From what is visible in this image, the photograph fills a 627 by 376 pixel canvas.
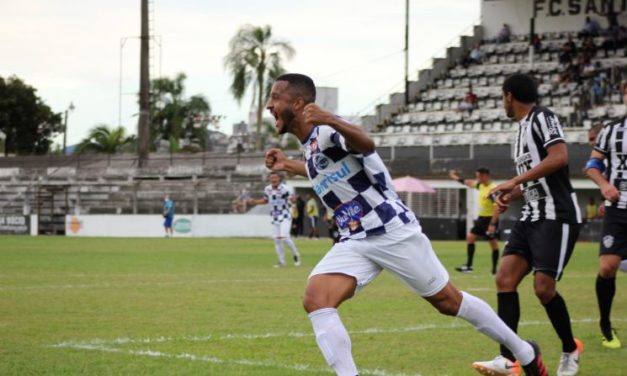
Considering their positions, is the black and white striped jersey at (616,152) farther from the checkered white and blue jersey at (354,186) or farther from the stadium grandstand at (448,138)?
the stadium grandstand at (448,138)

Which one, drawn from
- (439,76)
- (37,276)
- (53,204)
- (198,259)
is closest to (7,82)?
(53,204)

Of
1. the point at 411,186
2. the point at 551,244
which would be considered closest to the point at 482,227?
the point at 551,244

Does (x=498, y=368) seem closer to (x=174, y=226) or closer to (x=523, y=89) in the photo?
(x=523, y=89)

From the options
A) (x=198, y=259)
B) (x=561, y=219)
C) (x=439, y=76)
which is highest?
(x=439, y=76)

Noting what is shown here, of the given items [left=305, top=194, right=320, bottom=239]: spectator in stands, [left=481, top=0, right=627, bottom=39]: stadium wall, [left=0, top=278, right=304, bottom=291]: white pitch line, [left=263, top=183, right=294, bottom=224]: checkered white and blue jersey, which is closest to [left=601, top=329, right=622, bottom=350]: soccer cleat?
[left=0, top=278, right=304, bottom=291]: white pitch line

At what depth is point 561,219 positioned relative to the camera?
364 inches

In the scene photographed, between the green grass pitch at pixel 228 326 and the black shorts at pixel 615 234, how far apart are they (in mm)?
918

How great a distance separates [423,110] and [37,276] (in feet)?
130

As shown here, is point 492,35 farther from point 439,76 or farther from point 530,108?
point 530,108

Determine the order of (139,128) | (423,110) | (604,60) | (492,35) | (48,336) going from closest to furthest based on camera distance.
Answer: (48,336), (604,60), (423,110), (492,35), (139,128)

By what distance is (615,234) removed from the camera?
36.4 feet

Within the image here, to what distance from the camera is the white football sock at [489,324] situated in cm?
789

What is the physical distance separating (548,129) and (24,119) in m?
87.0

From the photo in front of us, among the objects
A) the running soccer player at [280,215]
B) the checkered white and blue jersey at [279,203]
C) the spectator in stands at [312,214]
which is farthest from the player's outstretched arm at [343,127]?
the spectator in stands at [312,214]
